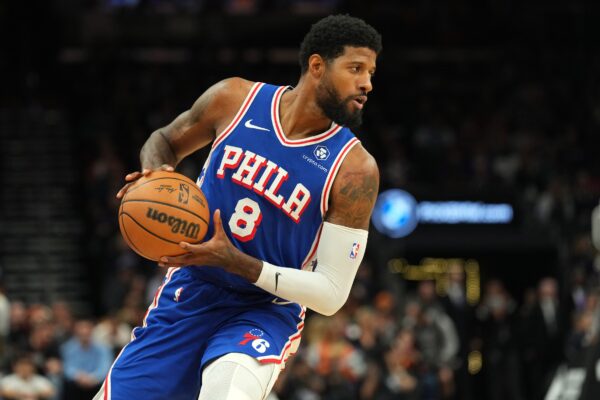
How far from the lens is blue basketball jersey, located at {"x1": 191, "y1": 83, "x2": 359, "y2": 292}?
18.3 feet

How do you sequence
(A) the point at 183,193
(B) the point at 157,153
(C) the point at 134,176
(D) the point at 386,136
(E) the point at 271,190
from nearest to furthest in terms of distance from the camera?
(A) the point at 183,193
(C) the point at 134,176
(E) the point at 271,190
(B) the point at 157,153
(D) the point at 386,136

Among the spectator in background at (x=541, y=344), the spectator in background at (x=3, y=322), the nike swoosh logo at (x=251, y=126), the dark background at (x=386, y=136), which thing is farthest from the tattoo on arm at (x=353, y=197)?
the spectator in background at (x=541, y=344)

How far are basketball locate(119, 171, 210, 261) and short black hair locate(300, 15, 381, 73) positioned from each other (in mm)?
944

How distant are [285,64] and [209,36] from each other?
74.3 inches

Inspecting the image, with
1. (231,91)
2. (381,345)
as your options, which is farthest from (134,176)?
(381,345)

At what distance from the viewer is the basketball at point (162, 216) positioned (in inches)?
205

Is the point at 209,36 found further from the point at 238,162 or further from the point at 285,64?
the point at 238,162

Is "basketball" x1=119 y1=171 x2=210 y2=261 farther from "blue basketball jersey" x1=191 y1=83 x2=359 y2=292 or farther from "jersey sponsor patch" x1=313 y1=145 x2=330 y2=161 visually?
"jersey sponsor patch" x1=313 y1=145 x2=330 y2=161

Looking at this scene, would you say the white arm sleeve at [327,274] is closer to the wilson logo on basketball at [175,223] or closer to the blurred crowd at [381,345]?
the wilson logo on basketball at [175,223]

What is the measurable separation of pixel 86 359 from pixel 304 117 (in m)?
9.19

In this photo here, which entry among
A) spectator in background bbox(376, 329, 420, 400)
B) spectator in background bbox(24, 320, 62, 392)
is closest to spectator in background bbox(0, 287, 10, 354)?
spectator in background bbox(24, 320, 62, 392)

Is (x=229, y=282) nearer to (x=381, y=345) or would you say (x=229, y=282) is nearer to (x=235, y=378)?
(x=235, y=378)

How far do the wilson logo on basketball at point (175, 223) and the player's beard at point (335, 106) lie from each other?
901 millimetres

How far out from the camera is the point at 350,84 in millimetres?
5602
